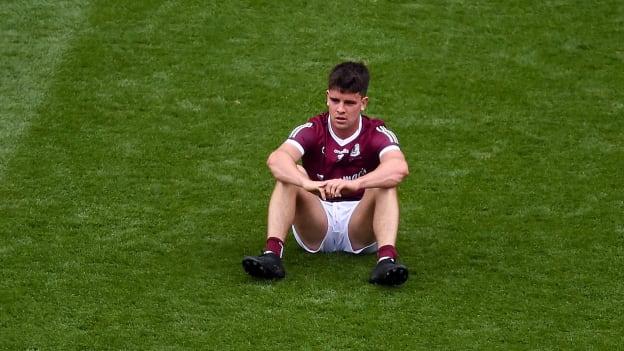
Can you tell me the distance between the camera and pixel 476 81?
1196 centimetres

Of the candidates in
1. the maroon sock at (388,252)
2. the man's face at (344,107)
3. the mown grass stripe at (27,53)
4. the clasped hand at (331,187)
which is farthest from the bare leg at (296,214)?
the mown grass stripe at (27,53)

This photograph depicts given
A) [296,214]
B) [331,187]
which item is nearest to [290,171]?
[331,187]

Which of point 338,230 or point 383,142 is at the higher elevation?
point 383,142

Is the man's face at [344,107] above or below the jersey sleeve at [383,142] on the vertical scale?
above

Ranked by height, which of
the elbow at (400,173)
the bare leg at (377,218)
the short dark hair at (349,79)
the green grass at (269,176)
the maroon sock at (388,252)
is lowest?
the green grass at (269,176)

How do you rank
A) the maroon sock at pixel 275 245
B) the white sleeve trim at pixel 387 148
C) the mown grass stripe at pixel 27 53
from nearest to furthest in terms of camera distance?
the maroon sock at pixel 275 245 < the white sleeve trim at pixel 387 148 < the mown grass stripe at pixel 27 53

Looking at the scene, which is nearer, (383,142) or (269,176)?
(383,142)

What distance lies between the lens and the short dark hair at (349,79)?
849 cm

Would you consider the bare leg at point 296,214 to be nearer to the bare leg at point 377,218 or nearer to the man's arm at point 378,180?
the bare leg at point 377,218

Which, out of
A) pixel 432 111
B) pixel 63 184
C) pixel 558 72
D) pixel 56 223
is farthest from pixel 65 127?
pixel 558 72

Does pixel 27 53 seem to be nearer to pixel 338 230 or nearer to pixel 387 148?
pixel 338 230

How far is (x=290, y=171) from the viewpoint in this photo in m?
8.38

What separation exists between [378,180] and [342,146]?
0.50m

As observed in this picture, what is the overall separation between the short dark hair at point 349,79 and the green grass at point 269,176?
3.72 ft
